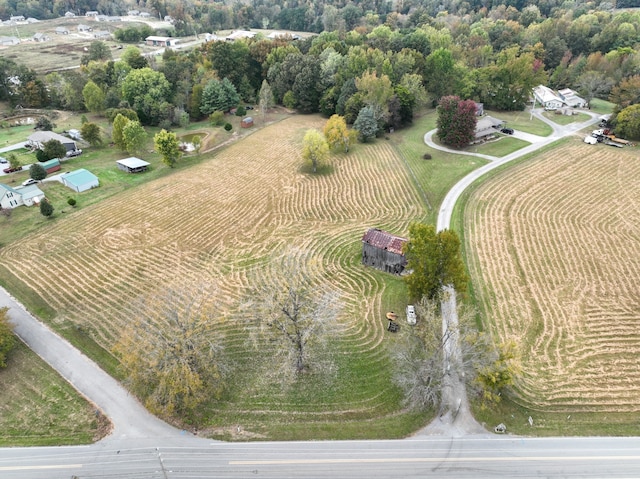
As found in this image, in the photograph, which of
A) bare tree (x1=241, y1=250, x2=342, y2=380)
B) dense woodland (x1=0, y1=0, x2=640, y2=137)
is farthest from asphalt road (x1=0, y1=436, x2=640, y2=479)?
dense woodland (x1=0, y1=0, x2=640, y2=137)

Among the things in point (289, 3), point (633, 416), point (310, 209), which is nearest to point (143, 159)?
point (310, 209)

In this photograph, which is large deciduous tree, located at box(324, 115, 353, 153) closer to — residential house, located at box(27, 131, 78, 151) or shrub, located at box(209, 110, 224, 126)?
shrub, located at box(209, 110, 224, 126)

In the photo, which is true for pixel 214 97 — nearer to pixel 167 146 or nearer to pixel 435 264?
pixel 167 146

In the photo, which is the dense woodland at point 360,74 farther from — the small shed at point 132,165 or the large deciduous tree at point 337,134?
the small shed at point 132,165

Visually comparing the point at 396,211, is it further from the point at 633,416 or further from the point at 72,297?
the point at 72,297

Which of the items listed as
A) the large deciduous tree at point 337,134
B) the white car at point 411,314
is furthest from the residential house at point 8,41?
the white car at point 411,314

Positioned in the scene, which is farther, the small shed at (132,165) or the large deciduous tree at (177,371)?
the small shed at (132,165)
